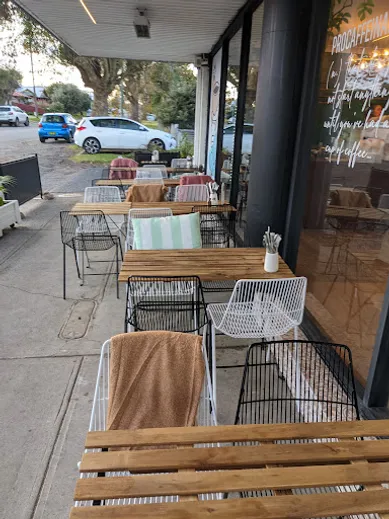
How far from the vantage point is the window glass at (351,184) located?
225cm

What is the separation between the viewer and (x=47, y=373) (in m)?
2.83

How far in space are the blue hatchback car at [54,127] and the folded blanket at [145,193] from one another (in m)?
14.6

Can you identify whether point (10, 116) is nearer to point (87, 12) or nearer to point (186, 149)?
point (186, 149)

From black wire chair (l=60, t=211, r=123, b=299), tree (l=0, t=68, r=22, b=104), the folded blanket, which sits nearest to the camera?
black wire chair (l=60, t=211, r=123, b=299)

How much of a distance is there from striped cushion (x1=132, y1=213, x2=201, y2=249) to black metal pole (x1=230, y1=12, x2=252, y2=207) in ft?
7.95

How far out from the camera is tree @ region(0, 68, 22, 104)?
3372 cm

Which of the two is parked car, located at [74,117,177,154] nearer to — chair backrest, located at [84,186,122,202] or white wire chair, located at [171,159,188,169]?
white wire chair, located at [171,159,188,169]

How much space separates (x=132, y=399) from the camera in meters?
1.78

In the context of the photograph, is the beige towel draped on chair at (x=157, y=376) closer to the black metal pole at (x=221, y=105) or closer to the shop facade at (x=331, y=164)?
the shop facade at (x=331, y=164)

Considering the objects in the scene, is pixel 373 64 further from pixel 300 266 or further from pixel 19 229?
pixel 19 229

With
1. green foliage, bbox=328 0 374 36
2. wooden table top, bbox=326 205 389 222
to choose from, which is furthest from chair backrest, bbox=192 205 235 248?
green foliage, bbox=328 0 374 36

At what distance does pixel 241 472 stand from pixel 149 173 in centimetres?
637

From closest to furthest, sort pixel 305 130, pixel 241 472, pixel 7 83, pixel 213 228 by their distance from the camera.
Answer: pixel 241 472 < pixel 305 130 < pixel 213 228 < pixel 7 83

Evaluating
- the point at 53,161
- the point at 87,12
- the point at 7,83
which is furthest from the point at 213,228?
the point at 7,83
